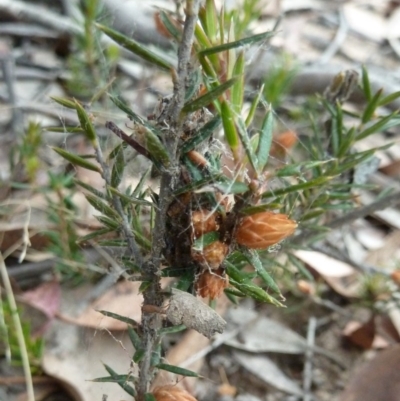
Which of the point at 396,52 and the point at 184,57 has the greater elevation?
the point at 396,52

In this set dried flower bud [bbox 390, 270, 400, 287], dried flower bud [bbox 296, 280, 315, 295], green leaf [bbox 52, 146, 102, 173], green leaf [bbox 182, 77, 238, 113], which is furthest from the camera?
dried flower bud [bbox 296, 280, 315, 295]

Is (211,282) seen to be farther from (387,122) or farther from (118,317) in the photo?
(387,122)

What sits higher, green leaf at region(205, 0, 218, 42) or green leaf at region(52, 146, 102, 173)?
green leaf at region(205, 0, 218, 42)

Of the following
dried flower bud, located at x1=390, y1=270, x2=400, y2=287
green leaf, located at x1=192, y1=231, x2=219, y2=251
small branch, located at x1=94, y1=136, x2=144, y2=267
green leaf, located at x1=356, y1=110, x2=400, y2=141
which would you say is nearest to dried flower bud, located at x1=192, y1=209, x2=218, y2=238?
green leaf, located at x1=192, y1=231, x2=219, y2=251

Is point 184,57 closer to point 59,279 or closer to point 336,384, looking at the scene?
point 59,279

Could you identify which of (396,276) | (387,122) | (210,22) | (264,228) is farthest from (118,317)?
(396,276)

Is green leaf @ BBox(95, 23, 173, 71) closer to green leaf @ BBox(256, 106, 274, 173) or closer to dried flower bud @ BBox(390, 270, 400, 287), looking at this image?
green leaf @ BBox(256, 106, 274, 173)

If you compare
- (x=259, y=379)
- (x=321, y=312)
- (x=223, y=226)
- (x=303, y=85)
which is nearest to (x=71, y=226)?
(x=259, y=379)
